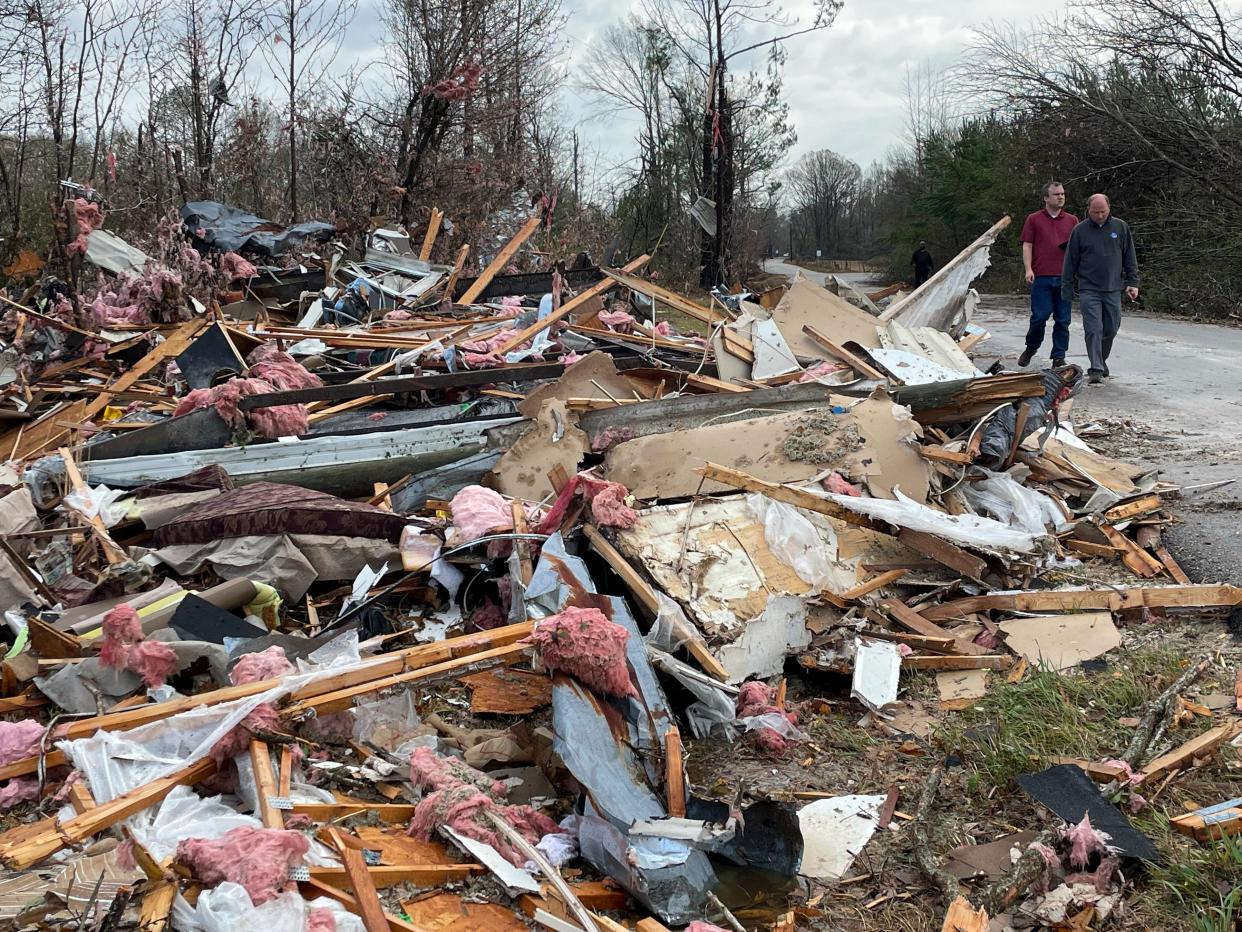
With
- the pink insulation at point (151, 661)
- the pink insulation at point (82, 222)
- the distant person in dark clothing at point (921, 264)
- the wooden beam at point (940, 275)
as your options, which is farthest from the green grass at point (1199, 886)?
the distant person in dark clothing at point (921, 264)

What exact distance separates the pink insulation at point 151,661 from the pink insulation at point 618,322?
21.1 ft

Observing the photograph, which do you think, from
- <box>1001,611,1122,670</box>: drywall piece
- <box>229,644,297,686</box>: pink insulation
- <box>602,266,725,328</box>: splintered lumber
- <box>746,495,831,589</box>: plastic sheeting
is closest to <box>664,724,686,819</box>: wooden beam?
<box>229,644,297,686</box>: pink insulation

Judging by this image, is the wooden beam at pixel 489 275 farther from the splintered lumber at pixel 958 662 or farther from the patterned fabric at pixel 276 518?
the splintered lumber at pixel 958 662

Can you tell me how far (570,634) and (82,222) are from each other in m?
8.26

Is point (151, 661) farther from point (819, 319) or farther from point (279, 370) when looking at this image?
point (819, 319)

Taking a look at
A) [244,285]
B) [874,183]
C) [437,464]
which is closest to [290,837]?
[437,464]

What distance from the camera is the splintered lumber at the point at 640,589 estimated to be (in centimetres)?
389

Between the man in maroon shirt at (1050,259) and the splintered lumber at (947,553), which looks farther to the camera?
the man in maroon shirt at (1050,259)

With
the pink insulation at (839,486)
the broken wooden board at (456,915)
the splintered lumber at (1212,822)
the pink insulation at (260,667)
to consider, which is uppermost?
the pink insulation at (839,486)

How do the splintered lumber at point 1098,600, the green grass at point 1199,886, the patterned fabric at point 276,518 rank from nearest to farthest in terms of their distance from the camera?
1. the green grass at point 1199,886
2. the splintered lumber at point 1098,600
3. the patterned fabric at point 276,518

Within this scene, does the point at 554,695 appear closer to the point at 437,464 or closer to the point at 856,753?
the point at 856,753

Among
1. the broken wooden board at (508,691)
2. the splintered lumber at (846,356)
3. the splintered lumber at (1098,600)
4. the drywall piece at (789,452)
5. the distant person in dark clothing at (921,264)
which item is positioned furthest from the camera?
the distant person in dark clothing at (921,264)

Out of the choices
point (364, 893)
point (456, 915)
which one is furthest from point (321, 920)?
point (456, 915)

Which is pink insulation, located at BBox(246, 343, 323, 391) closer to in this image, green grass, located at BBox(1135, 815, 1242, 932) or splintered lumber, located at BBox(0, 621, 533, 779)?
splintered lumber, located at BBox(0, 621, 533, 779)
